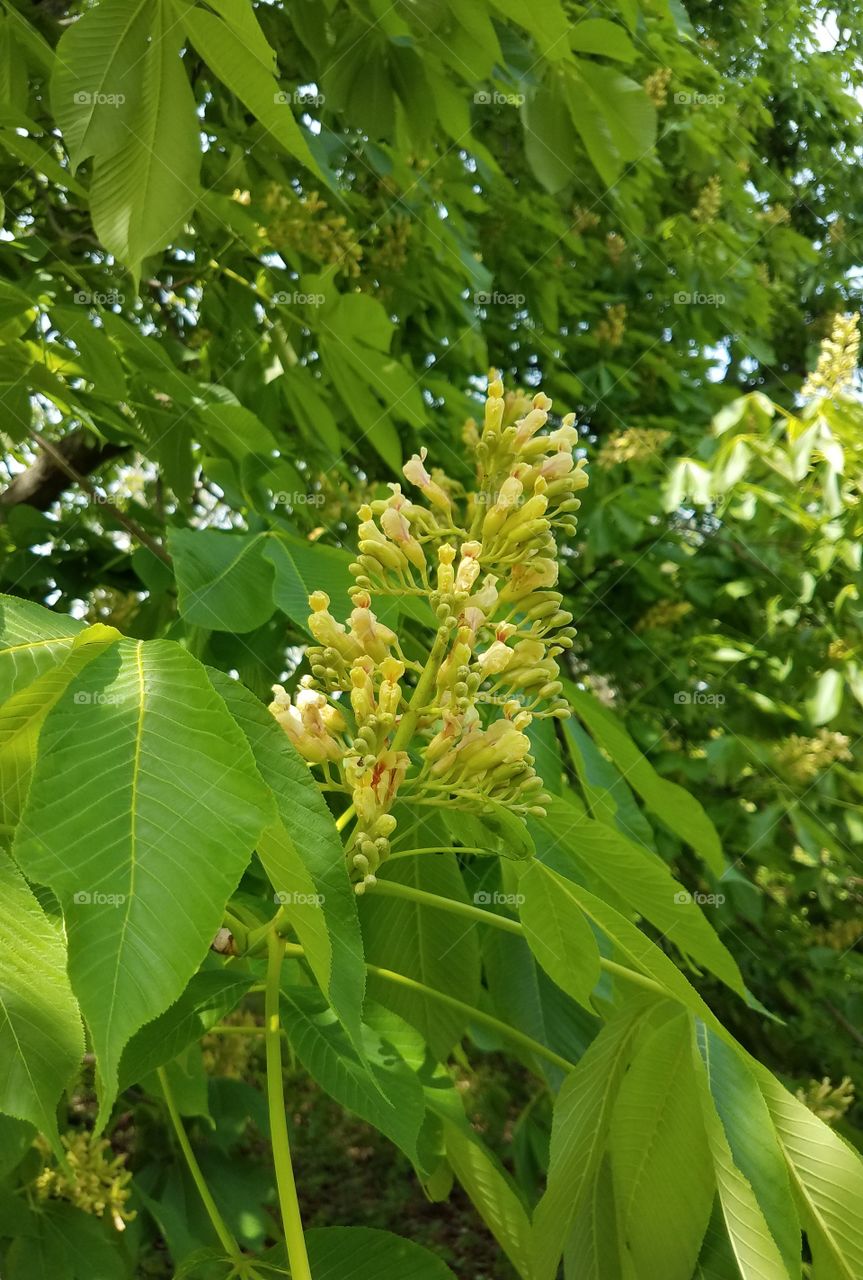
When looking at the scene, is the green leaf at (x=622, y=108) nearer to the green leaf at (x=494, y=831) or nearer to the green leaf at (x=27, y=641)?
the green leaf at (x=494, y=831)

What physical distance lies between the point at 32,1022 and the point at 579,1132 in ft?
1.92

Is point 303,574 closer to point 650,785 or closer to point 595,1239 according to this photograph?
point 650,785

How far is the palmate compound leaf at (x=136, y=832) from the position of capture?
2.14ft

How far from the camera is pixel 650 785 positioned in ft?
5.14

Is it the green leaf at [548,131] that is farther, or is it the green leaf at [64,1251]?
the green leaf at [548,131]

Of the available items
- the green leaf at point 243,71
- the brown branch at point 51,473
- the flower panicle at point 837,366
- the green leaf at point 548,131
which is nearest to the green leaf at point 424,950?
the green leaf at point 243,71

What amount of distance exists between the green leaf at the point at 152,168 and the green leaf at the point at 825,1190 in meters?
1.21

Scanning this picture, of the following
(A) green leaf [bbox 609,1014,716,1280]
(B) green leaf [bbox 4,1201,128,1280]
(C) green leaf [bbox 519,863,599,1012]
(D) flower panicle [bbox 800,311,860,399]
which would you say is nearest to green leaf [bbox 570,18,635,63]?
(C) green leaf [bbox 519,863,599,1012]

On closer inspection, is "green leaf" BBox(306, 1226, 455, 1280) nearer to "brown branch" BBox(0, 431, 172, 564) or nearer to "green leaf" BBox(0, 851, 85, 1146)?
"green leaf" BBox(0, 851, 85, 1146)

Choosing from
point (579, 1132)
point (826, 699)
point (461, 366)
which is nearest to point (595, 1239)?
point (579, 1132)

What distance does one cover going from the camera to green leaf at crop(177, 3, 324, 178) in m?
1.24

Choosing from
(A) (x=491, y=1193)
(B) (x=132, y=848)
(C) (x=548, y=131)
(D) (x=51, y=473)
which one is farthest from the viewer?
(D) (x=51, y=473)

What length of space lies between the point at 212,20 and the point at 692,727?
12.2ft

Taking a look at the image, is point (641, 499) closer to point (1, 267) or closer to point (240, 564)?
point (1, 267)
